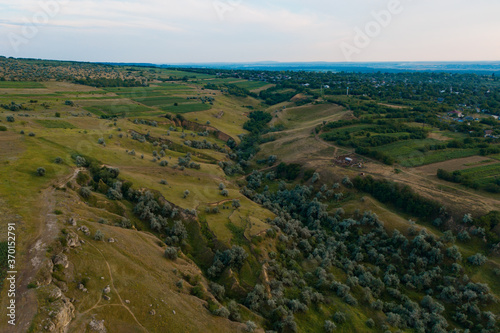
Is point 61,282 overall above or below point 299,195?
above

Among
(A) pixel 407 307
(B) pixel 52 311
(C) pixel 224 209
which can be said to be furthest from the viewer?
(C) pixel 224 209

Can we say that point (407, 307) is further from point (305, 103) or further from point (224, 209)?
→ point (305, 103)

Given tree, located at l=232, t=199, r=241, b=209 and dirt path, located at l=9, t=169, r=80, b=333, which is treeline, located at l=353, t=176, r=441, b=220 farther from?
dirt path, located at l=9, t=169, r=80, b=333

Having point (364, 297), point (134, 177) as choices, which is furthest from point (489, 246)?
point (134, 177)

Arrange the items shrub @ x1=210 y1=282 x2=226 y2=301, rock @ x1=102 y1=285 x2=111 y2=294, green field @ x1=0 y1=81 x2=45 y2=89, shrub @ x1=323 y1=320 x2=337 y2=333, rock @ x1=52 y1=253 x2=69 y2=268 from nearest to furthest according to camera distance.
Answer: rock @ x1=102 y1=285 x2=111 y2=294 → rock @ x1=52 y1=253 x2=69 y2=268 → shrub @ x1=323 y1=320 x2=337 y2=333 → shrub @ x1=210 y1=282 x2=226 y2=301 → green field @ x1=0 y1=81 x2=45 y2=89

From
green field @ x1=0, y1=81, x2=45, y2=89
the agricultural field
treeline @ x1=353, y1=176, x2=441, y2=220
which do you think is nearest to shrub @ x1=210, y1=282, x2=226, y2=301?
the agricultural field

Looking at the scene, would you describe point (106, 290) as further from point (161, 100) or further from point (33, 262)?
point (161, 100)

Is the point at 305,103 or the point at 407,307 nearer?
the point at 407,307
